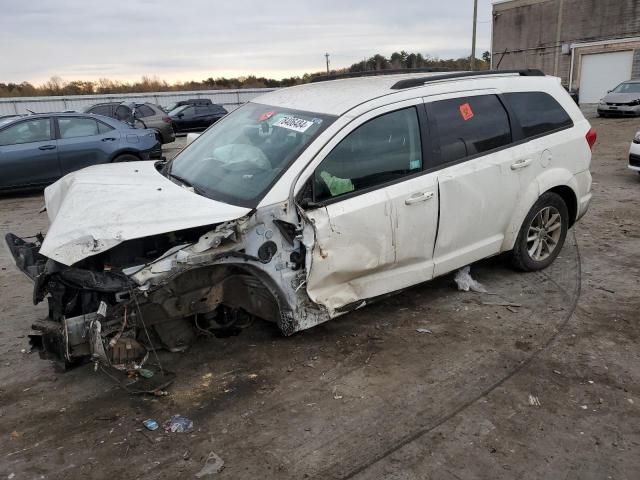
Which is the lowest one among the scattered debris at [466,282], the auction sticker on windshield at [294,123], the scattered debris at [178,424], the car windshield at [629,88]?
the scattered debris at [178,424]

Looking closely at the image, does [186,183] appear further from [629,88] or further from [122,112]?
[629,88]

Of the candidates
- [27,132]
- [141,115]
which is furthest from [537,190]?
[141,115]

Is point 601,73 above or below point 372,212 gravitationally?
above

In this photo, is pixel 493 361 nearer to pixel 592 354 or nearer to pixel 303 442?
pixel 592 354

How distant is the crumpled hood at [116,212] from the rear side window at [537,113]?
276 cm

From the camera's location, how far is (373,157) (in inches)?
153

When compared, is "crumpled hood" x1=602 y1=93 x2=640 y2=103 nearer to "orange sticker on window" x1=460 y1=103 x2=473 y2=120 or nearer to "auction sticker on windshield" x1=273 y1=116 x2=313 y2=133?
"orange sticker on window" x1=460 y1=103 x2=473 y2=120

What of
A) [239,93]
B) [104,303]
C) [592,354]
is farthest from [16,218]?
[239,93]

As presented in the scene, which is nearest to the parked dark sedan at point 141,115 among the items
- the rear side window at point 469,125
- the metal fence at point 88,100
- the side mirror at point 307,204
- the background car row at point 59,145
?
the background car row at point 59,145

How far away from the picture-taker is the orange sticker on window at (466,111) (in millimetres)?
4367

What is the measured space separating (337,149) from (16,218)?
23.0 feet

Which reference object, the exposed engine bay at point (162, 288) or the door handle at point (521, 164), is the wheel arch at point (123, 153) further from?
the door handle at point (521, 164)

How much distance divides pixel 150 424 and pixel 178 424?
16 cm

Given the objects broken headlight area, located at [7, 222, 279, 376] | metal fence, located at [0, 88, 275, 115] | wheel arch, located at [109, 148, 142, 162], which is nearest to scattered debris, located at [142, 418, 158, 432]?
broken headlight area, located at [7, 222, 279, 376]
